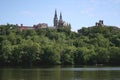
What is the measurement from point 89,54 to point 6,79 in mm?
78293

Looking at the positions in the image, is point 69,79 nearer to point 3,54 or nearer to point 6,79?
point 6,79

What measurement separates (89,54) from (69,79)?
77.1 metres

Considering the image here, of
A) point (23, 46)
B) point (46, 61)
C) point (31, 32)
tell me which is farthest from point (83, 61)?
point (31, 32)

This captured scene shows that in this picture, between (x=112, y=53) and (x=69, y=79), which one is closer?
(x=69, y=79)

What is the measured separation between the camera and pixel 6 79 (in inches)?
2222

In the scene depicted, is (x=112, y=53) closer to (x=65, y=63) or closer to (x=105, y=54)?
(x=105, y=54)

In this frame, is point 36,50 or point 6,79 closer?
point 6,79


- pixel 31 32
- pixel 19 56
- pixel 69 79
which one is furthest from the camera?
pixel 31 32

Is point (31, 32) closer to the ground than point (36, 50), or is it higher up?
higher up

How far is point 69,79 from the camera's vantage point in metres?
55.7

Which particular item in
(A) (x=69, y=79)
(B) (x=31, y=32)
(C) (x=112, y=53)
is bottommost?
(A) (x=69, y=79)

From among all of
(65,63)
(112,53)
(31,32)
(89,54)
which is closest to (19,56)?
(65,63)

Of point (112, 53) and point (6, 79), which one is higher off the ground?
point (112, 53)

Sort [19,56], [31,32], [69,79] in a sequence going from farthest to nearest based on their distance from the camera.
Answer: [31,32] < [19,56] < [69,79]
